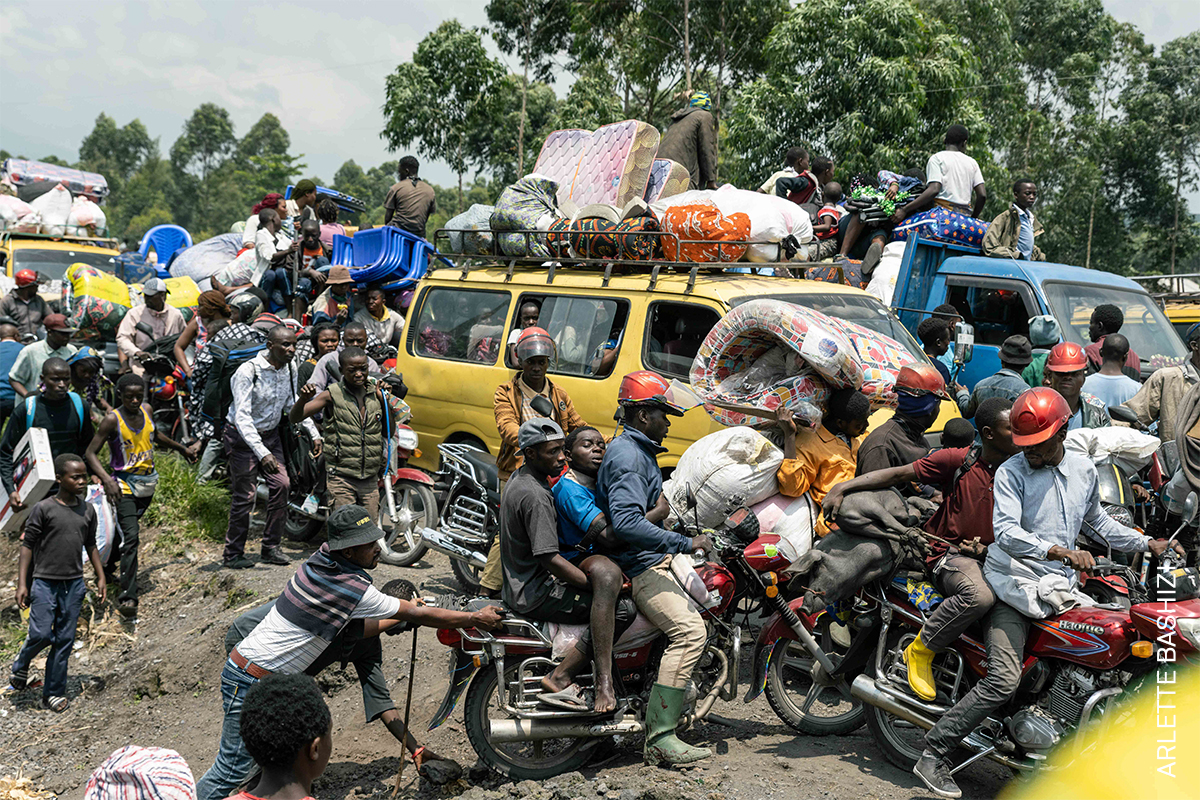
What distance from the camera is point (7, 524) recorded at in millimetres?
7812

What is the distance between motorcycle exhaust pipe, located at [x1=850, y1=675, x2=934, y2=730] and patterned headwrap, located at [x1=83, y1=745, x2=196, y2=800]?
3.16 m

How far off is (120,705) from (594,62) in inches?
727

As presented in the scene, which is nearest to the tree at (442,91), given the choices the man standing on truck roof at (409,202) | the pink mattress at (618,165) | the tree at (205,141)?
the man standing on truck roof at (409,202)

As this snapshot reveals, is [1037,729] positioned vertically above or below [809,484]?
below

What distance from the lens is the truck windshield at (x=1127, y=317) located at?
8312 mm

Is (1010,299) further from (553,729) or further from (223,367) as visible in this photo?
(223,367)

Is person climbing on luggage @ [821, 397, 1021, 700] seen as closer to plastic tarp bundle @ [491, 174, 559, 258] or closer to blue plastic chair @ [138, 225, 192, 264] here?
plastic tarp bundle @ [491, 174, 559, 258]

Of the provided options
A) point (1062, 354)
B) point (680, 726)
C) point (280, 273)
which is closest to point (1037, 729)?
point (680, 726)

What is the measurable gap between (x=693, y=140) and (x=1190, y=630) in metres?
6.79

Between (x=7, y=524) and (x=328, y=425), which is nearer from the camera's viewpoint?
(x=328, y=425)

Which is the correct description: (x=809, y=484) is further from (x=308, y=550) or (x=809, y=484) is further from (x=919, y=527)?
(x=308, y=550)

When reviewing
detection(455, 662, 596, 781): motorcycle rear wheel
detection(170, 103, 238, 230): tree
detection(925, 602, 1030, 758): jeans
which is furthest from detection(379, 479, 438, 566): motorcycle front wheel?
detection(170, 103, 238, 230): tree

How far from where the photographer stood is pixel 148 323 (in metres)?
11.0

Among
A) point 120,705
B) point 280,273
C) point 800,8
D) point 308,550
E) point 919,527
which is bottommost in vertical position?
point 120,705
